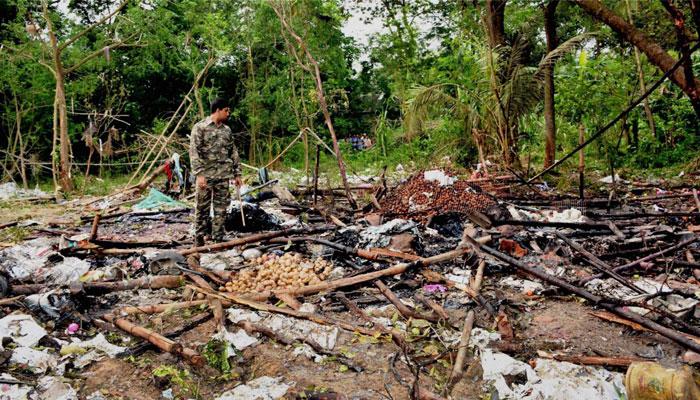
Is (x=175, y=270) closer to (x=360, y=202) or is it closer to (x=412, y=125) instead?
(x=360, y=202)

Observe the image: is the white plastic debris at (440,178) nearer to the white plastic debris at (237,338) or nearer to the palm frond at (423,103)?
the palm frond at (423,103)

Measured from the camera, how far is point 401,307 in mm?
3572

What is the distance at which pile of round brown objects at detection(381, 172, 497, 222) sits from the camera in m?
6.36

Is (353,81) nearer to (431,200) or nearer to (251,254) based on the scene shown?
(431,200)

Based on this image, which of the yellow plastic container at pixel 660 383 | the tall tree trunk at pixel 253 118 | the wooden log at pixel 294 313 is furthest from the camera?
the tall tree trunk at pixel 253 118

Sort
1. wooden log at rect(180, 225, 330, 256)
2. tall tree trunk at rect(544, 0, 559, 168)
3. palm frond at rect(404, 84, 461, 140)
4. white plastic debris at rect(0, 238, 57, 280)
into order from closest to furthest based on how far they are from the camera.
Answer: white plastic debris at rect(0, 238, 57, 280) < wooden log at rect(180, 225, 330, 256) < palm frond at rect(404, 84, 461, 140) < tall tree trunk at rect(544, 0, 559, 168)

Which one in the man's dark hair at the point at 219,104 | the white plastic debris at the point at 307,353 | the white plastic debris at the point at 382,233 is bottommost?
the white plastic debris at the point at 307,353

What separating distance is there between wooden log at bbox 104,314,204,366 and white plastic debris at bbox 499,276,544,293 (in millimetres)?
2463

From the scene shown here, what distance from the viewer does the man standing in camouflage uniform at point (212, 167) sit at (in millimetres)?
5750

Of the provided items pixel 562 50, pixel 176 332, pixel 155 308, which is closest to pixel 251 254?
pixel 155 308

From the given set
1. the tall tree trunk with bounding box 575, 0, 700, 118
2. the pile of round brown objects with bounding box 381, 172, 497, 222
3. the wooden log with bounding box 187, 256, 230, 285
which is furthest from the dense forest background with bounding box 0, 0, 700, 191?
the wooden log with bounding box 187, 256, 230, 285

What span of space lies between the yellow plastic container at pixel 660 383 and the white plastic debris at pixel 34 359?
3.11m

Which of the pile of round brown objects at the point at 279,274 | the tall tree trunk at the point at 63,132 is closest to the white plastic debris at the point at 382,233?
the pile of round brown objects at the point at 279,274

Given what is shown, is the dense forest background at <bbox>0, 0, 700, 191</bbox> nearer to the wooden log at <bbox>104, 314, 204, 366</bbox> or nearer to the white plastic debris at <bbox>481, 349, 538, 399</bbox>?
the white plastic debris at <bbox>481, 349, 538, 399</bbox>
